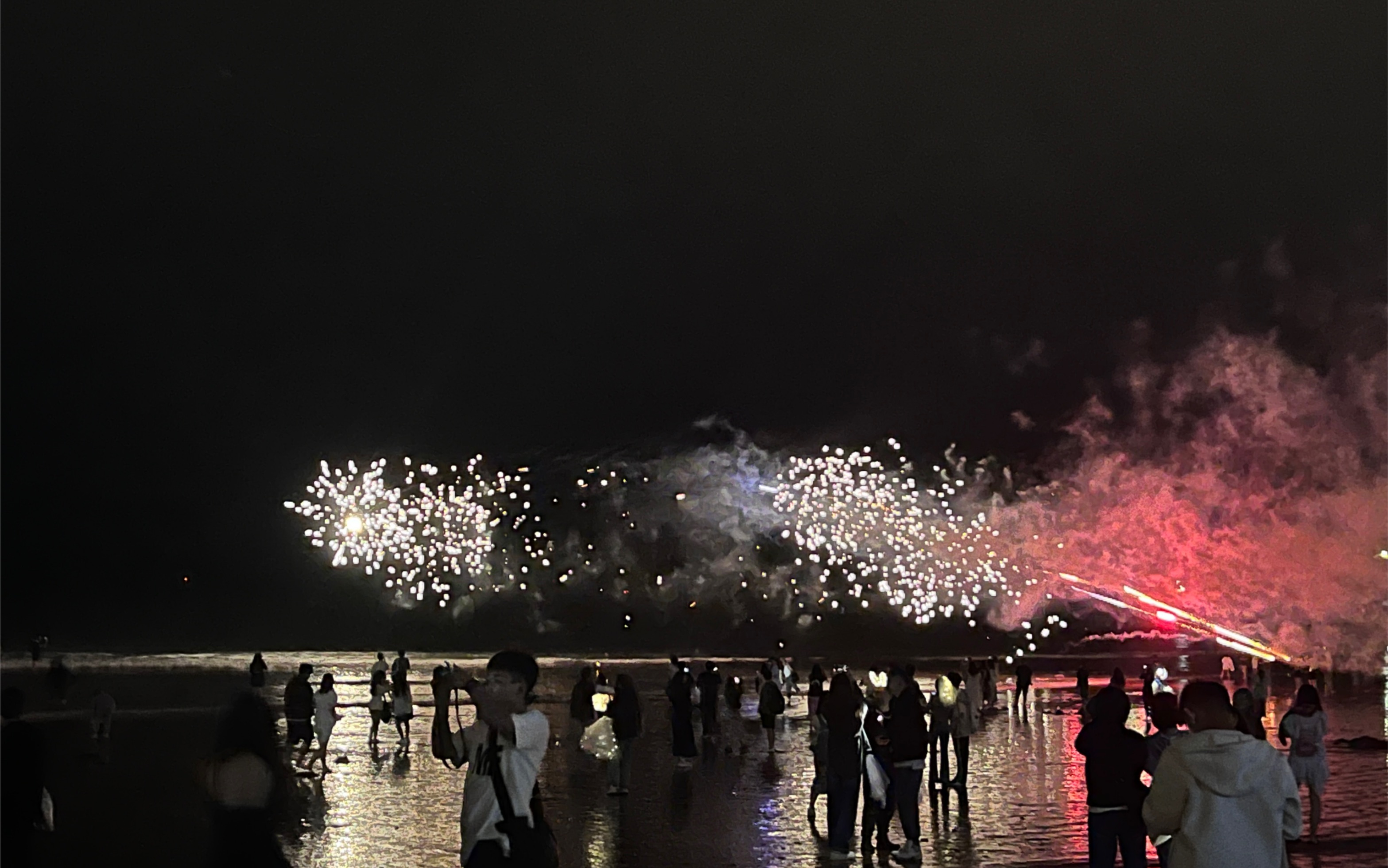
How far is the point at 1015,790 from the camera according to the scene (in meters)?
17.6

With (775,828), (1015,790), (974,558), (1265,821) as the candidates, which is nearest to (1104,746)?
(1265,821)

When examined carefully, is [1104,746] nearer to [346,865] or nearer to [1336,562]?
[346,865]

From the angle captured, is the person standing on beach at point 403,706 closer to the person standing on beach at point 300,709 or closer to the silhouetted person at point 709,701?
the person standing on beach at point 300,709

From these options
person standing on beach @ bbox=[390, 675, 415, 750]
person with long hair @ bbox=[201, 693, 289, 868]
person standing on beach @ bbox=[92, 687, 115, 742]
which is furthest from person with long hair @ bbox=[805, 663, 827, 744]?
person standing on beach @ bbox=[92, 687, 115, 742]

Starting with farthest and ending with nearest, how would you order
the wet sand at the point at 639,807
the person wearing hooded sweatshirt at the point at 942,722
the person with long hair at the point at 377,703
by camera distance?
the person with long hair at the point at 377,703
the person wearing hooded sweatshirt at the point at 942,722
the wet sand at the point at 639,807

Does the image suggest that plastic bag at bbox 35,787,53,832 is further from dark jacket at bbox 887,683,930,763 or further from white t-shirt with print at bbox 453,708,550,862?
dark jacket at bbox 887,683,930,763

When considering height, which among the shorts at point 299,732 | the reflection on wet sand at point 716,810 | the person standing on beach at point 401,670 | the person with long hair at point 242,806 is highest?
the person with long hair at point 242,806

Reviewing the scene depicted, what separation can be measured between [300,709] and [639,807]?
23.6 feet

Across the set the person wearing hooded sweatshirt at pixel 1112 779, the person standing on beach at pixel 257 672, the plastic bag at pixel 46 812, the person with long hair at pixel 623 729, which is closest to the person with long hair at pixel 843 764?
the person wearing hooded sweatshirt at pixel 1112 779

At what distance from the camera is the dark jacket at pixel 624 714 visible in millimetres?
18000

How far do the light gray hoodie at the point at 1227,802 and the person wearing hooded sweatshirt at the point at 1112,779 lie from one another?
117 inches

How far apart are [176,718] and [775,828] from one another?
2024cm

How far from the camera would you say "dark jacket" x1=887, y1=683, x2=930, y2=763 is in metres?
12.4

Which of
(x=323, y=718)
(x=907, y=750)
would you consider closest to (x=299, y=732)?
(x=323, y=718)
